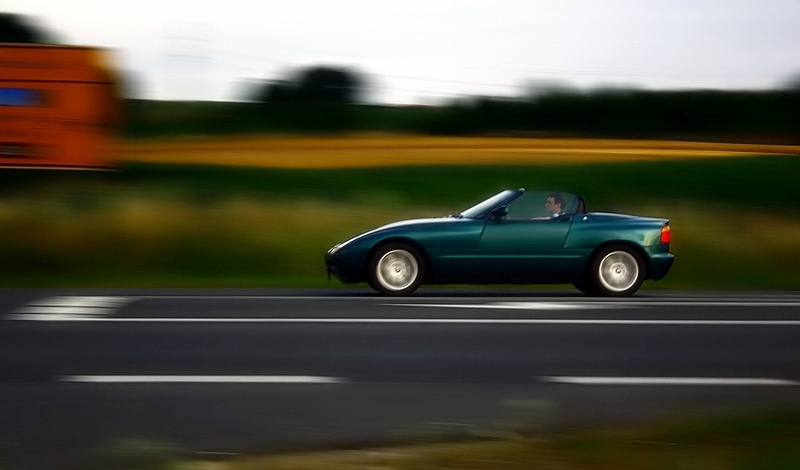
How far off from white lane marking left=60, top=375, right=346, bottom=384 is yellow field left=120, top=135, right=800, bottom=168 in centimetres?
2553

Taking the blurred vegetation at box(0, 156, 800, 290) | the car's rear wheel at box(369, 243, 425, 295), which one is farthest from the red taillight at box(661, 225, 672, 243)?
the blurred vegetation at box(0, 156, 800, 290)

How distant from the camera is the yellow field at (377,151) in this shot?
33.9m

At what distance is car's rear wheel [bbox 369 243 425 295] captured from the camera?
13.2 metres

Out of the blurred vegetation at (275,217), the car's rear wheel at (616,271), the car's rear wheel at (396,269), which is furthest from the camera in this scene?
the blurred vegetation at (275,217)

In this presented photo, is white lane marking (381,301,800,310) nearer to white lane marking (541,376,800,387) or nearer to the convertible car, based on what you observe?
the convertible car

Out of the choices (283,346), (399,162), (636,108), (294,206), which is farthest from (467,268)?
(636,108)

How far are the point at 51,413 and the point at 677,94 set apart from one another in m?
38.0

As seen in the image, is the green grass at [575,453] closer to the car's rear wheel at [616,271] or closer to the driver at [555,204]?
the car's rear wheel at [616,271]

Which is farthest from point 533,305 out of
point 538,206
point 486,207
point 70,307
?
point 70,307

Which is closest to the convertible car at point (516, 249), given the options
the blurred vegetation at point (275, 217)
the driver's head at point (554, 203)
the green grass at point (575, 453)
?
the driver's head at point (554, 203)

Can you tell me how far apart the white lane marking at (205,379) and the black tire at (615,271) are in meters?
6.50

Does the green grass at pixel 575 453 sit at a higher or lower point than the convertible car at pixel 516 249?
lower

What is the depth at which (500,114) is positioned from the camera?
129 ft

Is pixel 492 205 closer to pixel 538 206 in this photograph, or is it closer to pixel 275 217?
pixel 538 206
